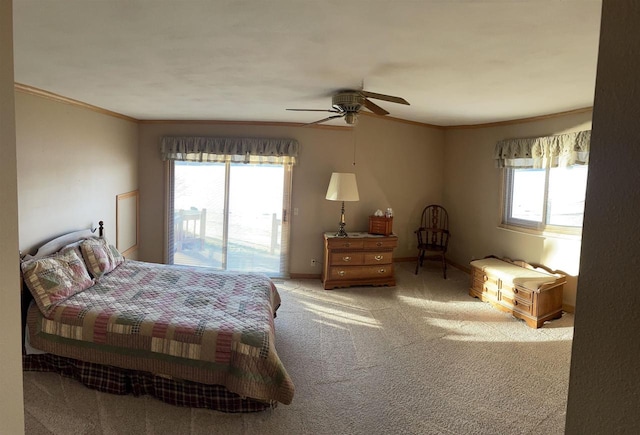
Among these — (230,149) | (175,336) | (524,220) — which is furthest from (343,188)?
(175,336)

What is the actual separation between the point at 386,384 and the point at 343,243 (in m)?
2.44

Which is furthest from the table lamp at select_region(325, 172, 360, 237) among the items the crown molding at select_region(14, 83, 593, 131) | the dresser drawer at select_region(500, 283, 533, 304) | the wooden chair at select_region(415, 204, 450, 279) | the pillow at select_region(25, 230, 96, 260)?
the pillow at select_region(25, 230, 96, 260)

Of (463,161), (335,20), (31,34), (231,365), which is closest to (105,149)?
(31,34)

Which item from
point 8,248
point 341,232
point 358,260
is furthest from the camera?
point 341,232

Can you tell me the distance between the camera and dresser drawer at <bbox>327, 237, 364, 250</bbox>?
5105 mm

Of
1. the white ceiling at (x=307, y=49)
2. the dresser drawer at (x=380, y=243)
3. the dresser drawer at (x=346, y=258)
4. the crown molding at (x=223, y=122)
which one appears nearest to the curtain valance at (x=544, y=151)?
the white ceiling at (x=307, y=49)

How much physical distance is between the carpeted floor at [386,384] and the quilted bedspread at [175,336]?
236 mm

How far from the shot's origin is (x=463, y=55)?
244cm

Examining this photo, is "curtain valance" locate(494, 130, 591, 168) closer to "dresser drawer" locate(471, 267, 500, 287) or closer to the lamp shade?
"dresser drawer" locate(471, 267, 500, 287)

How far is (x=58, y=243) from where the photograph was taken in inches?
141

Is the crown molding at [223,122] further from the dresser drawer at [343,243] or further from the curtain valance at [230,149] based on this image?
the dresser drawer at [343,243]

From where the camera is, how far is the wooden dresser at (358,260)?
5129 millimetres

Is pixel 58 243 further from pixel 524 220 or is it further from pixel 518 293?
pixel 524 220

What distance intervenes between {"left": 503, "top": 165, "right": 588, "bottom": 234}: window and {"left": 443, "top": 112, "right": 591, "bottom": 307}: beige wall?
14cm
